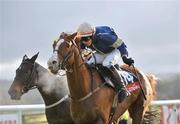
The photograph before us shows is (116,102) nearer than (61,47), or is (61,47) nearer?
(61,47)

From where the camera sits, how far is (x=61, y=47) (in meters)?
6.83

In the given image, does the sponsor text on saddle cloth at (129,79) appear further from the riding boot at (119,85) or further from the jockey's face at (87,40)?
the jockey's face at (87,40)

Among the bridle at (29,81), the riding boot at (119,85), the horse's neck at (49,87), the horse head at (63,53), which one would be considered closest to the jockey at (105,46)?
the riding boot at (119,85)

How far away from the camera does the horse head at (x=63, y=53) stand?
6.70 m

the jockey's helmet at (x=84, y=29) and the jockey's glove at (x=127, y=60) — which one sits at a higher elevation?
the jockey's helmet at (x=84, y=29)

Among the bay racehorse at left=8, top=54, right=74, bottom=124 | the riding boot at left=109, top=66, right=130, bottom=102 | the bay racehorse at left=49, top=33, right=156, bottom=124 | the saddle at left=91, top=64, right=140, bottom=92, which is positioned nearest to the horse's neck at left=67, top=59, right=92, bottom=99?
Answer: the bay racehorse at left=49, top=33, right=156, bottom=124

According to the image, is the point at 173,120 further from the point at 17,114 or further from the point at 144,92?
the point at 17,114

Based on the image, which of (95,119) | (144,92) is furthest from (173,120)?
(95,119)

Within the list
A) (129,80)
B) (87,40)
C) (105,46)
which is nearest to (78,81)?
(87,40)

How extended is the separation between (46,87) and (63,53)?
3.94 feet

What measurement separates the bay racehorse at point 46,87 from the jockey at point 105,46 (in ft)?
2.09

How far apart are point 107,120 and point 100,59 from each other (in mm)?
873

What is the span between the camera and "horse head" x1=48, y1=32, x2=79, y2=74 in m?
6.70

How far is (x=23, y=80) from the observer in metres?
7.78
